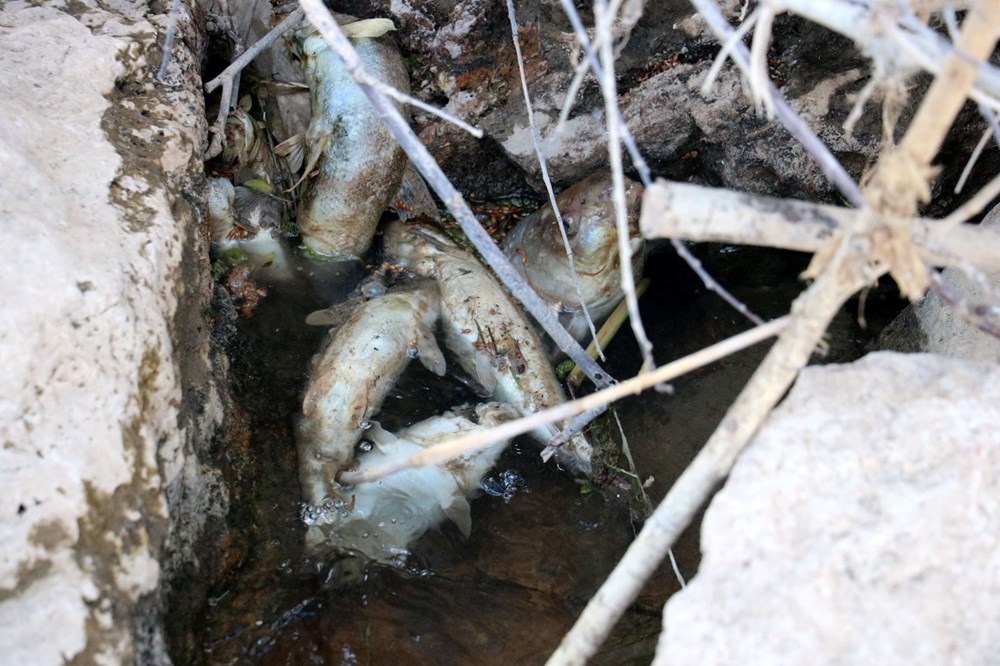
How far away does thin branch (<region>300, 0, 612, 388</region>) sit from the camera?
8.05ft

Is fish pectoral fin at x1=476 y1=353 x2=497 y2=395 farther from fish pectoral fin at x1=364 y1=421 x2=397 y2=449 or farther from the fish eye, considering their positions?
→ the fish eye

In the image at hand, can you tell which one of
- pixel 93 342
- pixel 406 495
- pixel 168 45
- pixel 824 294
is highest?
pixel 824 294

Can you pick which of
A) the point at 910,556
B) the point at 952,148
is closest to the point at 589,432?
the point at 910,556

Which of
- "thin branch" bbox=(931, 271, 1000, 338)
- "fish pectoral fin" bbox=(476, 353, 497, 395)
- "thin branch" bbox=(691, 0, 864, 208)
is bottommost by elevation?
"fish pectoral fin" bbox=(476, 353, 497, 395)

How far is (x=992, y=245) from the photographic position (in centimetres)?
190

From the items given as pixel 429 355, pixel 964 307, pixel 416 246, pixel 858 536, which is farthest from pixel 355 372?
pixel 964 307

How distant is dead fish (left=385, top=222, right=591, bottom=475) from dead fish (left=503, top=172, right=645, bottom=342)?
1.03 ft

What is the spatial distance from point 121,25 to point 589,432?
2.76m

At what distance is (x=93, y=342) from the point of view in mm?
2355

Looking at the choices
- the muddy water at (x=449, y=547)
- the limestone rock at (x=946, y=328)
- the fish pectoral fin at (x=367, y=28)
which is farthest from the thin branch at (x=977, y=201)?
the fish pectoral fin at (x=367, y=28)

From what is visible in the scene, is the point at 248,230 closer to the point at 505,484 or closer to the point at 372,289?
the point at 372,289

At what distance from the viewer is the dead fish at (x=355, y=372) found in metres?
3.43

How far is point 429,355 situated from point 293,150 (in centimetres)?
147

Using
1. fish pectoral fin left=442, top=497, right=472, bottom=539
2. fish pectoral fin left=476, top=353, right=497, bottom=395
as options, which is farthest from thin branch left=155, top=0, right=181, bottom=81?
fish pectoral fin left=442, top=497, right=472, bottom=539
